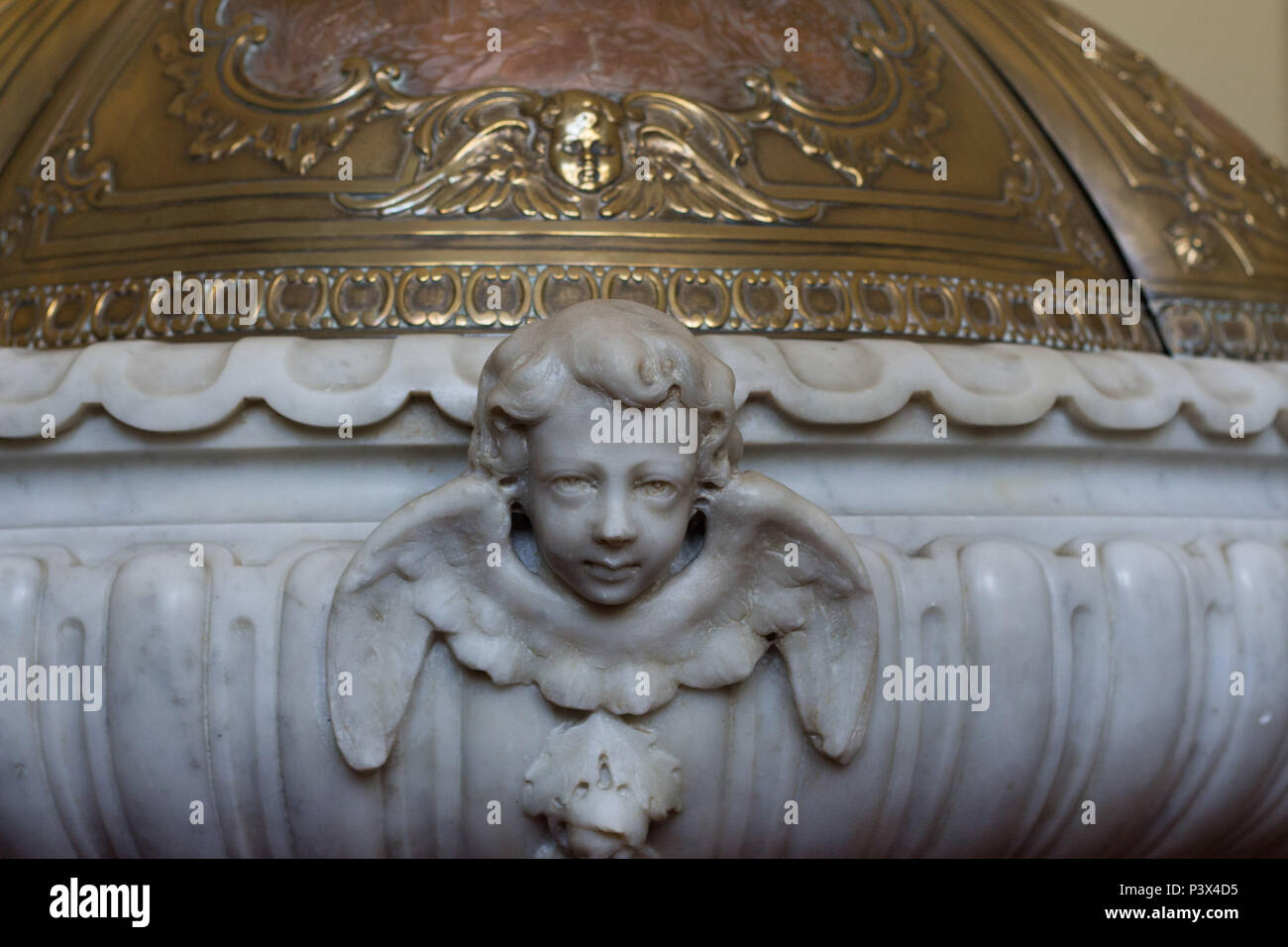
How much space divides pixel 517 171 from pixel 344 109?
6.5 inches

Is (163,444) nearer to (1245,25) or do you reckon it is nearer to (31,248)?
(31,248)

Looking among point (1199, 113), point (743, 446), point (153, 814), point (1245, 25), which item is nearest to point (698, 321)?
point (743, 446)

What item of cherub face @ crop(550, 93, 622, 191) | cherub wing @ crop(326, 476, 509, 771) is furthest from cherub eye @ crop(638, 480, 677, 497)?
cherub face @ crop(550, 93, 622, 191)

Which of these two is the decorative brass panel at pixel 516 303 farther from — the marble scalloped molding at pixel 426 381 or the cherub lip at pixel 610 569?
the cherub lip at pixel 610 569

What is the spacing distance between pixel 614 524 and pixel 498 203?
1.20 ft

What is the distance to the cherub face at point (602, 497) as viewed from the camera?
88cm

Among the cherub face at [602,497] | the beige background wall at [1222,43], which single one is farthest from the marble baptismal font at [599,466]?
the beige background wall at [1222,43]

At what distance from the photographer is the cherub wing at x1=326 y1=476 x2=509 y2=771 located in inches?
36.9

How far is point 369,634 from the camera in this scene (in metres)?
0.95

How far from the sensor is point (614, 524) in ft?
2.86

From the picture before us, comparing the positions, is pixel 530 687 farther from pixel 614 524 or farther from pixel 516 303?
pixel 516 303

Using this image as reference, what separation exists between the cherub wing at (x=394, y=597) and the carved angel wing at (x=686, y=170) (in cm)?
31

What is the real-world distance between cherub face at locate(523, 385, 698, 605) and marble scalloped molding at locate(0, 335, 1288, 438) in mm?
109

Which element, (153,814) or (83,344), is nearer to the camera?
(153,814)
